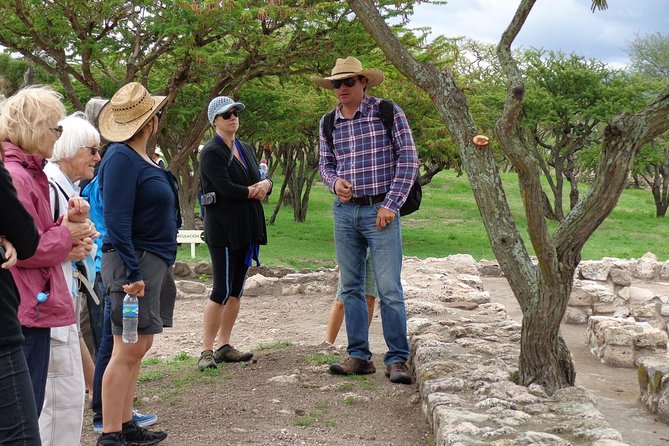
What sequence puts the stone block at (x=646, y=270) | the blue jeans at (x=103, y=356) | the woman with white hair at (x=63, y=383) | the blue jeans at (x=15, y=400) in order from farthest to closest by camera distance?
the stone block at (x=646, y=270) → the blue jeans at (x=103, y=356) → the woman with white hair at (x=63, y=383) → the blue jeans at (x=15, y=400)

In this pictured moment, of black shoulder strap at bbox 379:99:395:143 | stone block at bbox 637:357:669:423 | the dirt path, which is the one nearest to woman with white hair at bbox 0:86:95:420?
the dirt path

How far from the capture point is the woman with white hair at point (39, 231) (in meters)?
3.21

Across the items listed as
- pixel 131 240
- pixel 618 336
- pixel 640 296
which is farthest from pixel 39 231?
pixel 640 296

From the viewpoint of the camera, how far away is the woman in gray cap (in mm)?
6043

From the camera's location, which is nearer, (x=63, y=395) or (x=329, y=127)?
(x=63, y=395)

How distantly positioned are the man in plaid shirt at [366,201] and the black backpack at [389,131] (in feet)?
0.08

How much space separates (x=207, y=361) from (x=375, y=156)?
1.95 meters

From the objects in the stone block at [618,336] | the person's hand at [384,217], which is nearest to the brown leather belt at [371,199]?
the person's hand at [384,217]

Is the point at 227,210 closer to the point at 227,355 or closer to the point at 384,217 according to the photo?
the point at 227,355

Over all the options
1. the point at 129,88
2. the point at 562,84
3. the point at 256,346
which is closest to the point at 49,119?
the point at 129,88

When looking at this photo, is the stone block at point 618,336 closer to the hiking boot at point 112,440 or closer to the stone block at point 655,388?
the stone block at point 655,388

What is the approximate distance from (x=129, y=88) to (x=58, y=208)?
45.6 inches

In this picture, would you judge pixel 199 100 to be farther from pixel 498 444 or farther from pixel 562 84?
pixel 498 444

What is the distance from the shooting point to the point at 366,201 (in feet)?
18.8
